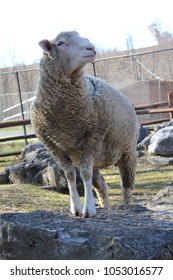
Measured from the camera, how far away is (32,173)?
10.3 metres

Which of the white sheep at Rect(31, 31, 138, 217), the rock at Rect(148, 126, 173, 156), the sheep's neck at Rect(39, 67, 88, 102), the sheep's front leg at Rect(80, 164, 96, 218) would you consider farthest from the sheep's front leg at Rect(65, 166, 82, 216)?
the rock at Rect(148, 126, 173, 156)

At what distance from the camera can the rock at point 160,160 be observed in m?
11.6

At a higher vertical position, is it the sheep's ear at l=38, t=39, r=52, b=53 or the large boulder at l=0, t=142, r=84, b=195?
the sheep's ear at l=38, t=39, r=52, b=53

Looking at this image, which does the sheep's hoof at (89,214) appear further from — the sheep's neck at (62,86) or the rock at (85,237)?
the sheep's neck at (62,86)

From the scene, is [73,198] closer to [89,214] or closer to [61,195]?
[89,214]

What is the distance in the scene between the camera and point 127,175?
279 inches

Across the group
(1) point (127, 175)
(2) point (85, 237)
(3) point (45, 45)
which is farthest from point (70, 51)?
(1) point (127, 175)

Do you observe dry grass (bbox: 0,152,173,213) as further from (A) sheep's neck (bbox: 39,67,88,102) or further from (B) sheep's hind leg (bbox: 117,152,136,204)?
(A) sheep's neck (bbox: 39,67,88,102)

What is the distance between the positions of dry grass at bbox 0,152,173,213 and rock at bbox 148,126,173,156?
46 cm

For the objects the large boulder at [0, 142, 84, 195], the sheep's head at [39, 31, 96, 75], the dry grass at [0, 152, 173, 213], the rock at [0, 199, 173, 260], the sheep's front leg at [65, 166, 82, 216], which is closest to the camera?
the rock at [0, 199, 173, 260]

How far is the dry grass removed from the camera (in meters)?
7.81

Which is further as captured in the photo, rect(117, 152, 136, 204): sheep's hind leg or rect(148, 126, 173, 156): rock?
rect(148, 126, 173, 156): rock

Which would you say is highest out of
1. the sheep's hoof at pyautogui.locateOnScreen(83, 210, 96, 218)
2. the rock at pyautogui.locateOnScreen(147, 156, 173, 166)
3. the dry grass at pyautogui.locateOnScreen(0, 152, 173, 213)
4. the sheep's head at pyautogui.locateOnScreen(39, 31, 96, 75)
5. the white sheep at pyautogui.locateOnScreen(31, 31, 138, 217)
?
the sheep's head at pyautogui.locateOnScreen(39, 31, 96, 75)

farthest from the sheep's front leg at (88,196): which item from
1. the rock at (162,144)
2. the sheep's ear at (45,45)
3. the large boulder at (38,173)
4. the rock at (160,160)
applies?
the rock at (162,144)
